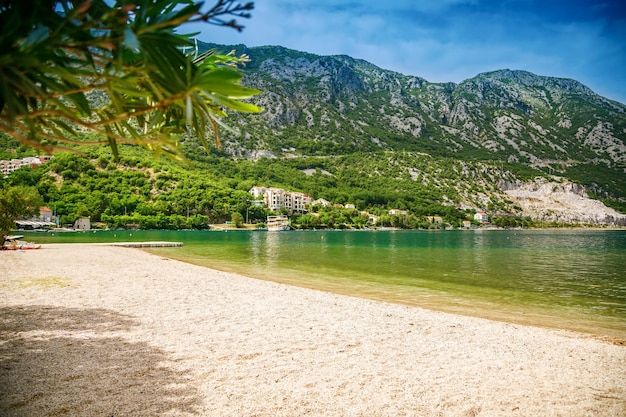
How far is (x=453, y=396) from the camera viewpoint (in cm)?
418

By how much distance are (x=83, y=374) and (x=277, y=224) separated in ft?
343

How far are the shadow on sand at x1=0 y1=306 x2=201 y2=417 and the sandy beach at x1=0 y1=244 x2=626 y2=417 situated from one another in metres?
0.02

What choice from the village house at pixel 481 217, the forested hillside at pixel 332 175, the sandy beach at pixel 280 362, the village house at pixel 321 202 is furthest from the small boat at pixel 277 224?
the sandy beach at pixel 280 362

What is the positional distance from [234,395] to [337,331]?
326cm

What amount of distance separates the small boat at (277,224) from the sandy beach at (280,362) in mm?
96861

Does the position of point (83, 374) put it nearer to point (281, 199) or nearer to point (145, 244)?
point (145, 244)

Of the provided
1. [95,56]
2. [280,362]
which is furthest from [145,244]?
[95,56]

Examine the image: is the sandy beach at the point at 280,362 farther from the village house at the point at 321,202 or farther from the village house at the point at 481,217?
the village house at the point at 481,217

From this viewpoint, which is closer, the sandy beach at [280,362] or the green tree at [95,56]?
the green tree at [95,56]

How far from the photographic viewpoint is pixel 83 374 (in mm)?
4238

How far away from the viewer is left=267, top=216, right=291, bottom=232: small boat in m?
107

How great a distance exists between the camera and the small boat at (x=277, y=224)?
107 meters

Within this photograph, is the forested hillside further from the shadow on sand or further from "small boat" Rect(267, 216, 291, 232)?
the shadow on sand

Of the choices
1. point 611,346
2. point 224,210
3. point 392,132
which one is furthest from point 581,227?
point 611,346
